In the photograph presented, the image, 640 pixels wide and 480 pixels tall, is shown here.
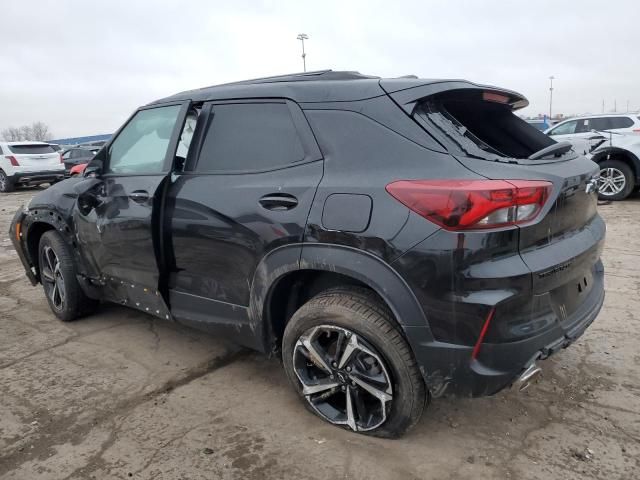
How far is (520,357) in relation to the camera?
6.85 ft

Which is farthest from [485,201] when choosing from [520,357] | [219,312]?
[219,312]

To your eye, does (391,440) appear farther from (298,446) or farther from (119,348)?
(119,348)

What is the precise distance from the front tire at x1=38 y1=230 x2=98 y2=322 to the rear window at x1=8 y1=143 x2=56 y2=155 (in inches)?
578

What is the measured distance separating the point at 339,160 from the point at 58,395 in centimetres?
227

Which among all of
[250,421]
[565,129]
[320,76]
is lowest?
[250,421]

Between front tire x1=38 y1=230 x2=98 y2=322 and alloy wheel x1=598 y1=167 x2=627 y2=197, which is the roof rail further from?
alloy wheel x1=598 y1=167 x2=627 y2=197

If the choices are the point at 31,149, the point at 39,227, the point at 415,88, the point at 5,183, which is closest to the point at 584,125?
the point at 415,88

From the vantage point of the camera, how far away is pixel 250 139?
278 cm

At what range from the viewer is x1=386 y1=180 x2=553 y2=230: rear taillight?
6.50 ft

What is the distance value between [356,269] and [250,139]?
1.06m

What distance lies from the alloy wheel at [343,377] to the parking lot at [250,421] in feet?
0.38

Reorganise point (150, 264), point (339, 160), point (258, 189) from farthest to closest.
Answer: point (150, 264)
point (258, 189)
point (339, 160)

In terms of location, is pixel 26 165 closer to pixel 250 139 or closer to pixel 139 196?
pixel 139 196

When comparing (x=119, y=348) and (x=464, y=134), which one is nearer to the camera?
(x=464, y=134)
